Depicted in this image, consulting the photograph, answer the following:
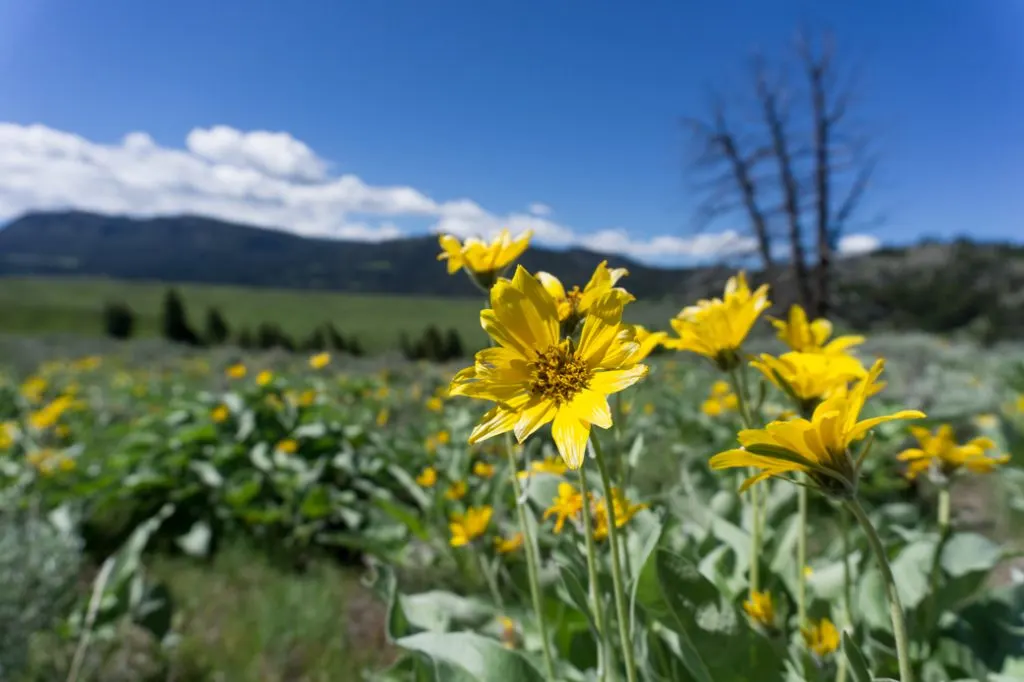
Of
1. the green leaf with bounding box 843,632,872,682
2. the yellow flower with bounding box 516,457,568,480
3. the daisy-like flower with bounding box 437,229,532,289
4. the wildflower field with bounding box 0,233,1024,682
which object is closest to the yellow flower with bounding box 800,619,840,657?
the wildflower field with bounding box 0,233,1024,682

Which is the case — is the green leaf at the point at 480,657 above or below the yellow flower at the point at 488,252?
below

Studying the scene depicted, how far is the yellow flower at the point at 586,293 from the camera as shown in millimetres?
909

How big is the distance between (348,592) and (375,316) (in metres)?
82.9

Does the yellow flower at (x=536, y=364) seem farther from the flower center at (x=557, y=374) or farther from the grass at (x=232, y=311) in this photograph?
the grass at (x=232, y=311)

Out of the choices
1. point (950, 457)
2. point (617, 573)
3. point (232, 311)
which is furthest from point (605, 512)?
point (232, 311)

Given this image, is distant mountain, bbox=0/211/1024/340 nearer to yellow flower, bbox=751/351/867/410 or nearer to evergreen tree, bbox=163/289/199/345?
yellow flower, bbox=751/351/867/410

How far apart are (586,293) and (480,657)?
70 cm

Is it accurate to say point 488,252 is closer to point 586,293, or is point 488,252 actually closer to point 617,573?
point 586,293

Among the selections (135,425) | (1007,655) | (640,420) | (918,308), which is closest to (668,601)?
(1007,655)

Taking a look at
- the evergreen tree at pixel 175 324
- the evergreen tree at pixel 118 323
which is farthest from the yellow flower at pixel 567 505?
the evergreen tree at pixel 118 323

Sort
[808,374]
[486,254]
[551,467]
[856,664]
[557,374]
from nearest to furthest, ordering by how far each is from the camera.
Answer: [856,664] < [557,374] < [808,374] < [486,254] < [551,467]

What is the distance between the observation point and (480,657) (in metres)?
1.08

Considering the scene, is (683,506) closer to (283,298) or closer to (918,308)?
(918,308)

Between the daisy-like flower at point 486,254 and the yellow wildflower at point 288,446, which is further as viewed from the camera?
the yellow wildflower at point 288,446
